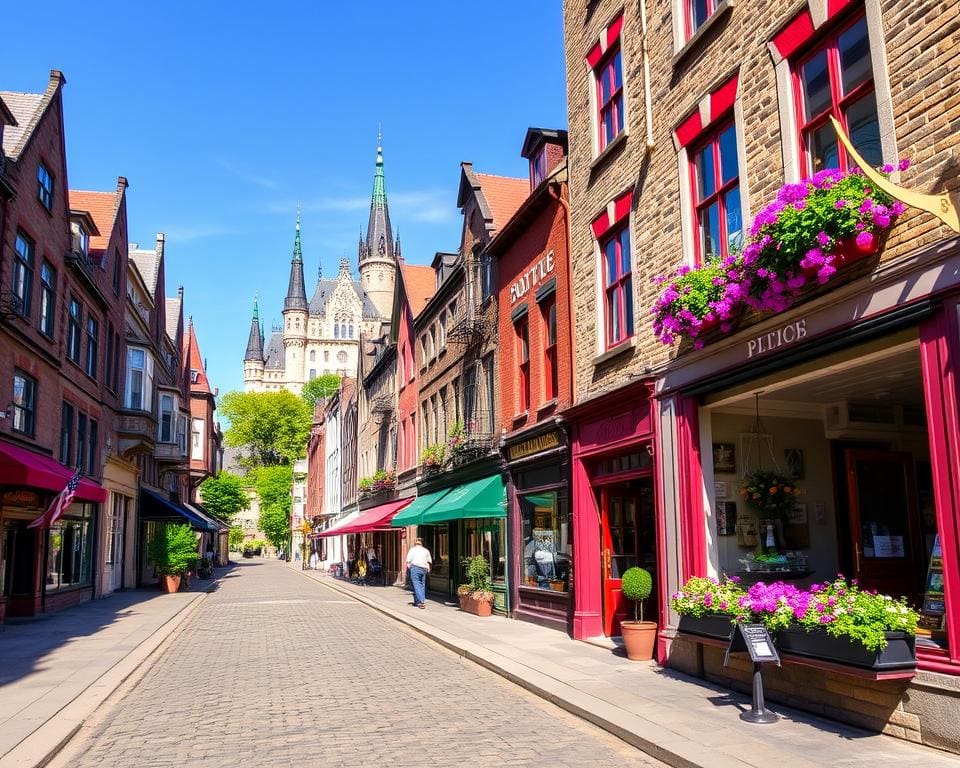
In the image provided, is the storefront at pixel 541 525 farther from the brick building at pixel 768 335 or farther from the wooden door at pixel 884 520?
the wooden door at pixel 884 520

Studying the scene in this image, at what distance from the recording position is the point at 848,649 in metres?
7.36

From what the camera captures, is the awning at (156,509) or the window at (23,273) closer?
the window at (23,273)

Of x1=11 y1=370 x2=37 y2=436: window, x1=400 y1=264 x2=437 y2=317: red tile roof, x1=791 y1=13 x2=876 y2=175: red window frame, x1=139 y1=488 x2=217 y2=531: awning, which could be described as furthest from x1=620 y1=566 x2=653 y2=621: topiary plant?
x1=139 y1=488 x2=217 y2=531: awning

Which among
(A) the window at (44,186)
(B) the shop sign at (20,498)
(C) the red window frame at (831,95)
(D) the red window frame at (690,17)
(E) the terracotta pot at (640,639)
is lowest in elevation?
(E) the terracotta pot at (640,639)

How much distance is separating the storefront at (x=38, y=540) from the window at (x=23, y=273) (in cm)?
330

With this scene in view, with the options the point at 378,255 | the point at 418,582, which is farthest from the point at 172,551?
the point at 378,255

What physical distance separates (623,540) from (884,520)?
4677mm

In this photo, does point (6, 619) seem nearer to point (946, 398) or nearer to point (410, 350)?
point (410, 350)

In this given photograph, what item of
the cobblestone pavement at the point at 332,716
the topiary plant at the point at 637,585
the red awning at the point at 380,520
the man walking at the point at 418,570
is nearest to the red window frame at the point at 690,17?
the topiary plant at the point at 637,585

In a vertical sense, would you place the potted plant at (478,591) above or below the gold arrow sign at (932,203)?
below

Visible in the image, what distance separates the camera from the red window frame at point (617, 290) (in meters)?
13.3

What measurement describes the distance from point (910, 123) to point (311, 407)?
11470 cm

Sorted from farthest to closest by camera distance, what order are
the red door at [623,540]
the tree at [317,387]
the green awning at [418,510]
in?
the tree at [317,387] < the green awning at [418,510] < the red door at [623,540]

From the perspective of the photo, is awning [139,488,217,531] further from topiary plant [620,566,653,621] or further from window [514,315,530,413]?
topiary plant [620,566,653,621]
